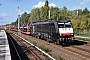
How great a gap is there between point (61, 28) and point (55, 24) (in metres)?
0.95

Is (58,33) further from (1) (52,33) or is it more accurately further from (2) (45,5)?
(2) (45,5)

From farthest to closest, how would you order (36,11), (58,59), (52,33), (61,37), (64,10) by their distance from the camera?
(36,11)
(64,10)
(52,33)
(61,37)
(58,59)

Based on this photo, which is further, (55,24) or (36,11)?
(36,11)

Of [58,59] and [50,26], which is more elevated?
[50,26]

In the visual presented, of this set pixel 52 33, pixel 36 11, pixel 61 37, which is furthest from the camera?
pixel 36 11

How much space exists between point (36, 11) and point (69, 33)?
329 feet

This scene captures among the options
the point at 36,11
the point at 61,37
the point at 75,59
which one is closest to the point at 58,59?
the point at 75,59

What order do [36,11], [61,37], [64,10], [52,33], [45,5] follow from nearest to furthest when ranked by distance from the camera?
[61,37], [52,33], [45,5], [64,10], [36,11]

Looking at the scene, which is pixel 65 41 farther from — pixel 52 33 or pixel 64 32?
pixel 52 33

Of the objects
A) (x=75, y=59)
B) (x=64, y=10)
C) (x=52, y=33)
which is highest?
(x=64, y=10)

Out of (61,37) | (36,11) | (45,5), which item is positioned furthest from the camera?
(36,11)

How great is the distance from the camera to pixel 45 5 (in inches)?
3388

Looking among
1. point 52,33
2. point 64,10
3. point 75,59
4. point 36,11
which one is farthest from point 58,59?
point 36,11

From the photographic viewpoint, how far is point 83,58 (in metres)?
16.6
